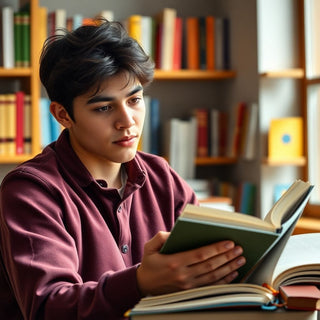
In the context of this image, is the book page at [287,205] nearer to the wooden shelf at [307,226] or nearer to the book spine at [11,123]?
the wooden shelf at [307,226]

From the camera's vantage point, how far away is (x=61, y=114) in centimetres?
148

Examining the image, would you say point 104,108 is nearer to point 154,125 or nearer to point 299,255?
point 299,255

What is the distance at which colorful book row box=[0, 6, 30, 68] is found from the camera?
119 inches

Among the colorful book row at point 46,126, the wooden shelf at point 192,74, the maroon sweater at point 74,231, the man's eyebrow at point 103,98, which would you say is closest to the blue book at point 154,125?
the wooden shelf at point 192,74

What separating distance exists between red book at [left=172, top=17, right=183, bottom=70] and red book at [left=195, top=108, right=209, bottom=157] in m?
0.26

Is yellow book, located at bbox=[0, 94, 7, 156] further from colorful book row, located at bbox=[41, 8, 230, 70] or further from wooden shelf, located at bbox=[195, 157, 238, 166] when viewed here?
wooden shelf, located at bbox=[195, 157, 238, 166]

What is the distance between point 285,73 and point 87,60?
6.35 feet

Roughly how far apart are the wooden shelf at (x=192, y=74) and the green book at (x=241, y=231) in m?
2.25

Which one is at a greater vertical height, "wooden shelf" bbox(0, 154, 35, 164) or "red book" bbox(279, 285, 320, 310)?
"wooden shelf" bbox(0, 154, 35, 164)

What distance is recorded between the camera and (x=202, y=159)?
340 centimetres

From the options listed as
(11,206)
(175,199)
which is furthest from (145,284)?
(175,199)

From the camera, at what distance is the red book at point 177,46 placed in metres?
3.33

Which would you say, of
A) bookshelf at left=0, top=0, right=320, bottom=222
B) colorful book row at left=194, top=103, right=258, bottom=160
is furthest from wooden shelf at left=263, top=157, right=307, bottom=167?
colorful book row at left=194, top=103, right=258, bottom=160

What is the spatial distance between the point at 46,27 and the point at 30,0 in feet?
0.52
